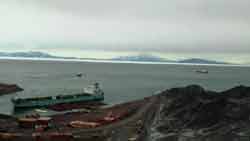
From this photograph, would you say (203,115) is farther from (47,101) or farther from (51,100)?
(51,100)

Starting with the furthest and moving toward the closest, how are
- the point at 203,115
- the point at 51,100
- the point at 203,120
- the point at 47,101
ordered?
1. the point at 51,100
2. the point at 47,101
3. the point at 203,115
4. the point at 203,120

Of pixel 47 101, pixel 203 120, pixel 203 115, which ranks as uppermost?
pixel 203 115

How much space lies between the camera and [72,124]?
43.4 metres

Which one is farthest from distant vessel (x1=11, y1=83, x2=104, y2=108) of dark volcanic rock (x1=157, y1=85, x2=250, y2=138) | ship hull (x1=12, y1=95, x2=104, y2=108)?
dark volcanic rock (x1=157, y1=85, x2=250, y2=138)

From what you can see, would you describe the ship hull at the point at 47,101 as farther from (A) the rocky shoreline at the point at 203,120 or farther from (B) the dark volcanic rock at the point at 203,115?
(B) the dark volcanic rock at the point at 203,115

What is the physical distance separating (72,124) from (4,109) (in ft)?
86.3

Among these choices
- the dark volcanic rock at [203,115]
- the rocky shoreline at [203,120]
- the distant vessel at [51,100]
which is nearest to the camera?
the rocky shoreline at [203,120]

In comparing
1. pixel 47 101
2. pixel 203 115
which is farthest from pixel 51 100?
pixel 203 115

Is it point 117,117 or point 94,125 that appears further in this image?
point 117,117

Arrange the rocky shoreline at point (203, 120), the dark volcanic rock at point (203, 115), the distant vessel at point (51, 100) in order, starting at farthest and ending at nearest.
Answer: the distant vessel at point (51, 100)
the dark volcanic rock at point (203, 115)
the rocky shoreline at point (203, 120)

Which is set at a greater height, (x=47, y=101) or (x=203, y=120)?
(x=203, y=120)

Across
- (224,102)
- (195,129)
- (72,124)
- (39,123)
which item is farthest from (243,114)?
(39,123)

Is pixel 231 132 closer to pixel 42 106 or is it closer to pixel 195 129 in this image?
pixel 195 129

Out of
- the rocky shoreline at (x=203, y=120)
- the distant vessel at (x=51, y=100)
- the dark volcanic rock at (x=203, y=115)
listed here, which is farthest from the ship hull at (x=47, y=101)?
the dark volcanic rock at (x=203, y=115)
